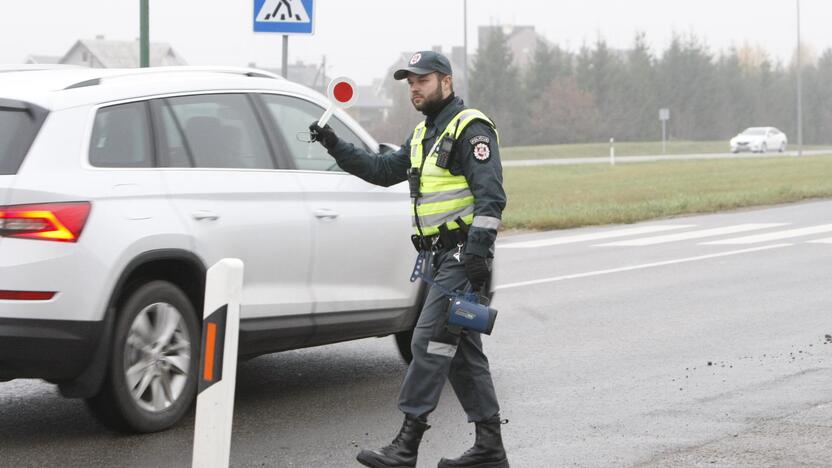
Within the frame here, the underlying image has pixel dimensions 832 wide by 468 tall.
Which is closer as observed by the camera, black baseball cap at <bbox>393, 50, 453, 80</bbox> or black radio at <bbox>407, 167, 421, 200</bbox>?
black baseball cap at <bbox>393, 50, 453, 80</bbox>

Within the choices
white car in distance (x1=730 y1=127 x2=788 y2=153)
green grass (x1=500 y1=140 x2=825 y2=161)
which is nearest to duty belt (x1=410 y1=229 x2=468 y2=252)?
green grass (x1=500 y1=140 x2=825 y2=161)

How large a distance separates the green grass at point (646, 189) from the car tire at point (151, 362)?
1312 centimetres

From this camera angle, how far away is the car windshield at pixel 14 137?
597cm

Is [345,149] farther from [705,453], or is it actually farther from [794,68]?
[794,68]

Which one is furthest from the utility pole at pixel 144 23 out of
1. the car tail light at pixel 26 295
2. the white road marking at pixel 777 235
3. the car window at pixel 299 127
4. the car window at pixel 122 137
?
the car tail light at pixel 26 295

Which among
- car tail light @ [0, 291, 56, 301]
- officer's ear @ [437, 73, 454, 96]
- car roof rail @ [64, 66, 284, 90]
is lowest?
car tail light @ [0, 291, 56, 301]

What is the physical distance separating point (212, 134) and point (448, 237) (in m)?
1.75

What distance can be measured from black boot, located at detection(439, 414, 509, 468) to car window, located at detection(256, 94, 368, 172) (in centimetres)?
204

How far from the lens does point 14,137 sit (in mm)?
6066

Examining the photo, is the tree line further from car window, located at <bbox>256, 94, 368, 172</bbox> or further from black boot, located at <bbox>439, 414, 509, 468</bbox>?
black boot, located at <bbox>439, 414, 509, 468</bbox>

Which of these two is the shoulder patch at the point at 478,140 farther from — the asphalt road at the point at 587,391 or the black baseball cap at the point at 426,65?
the asphalt road at the point at 587,391

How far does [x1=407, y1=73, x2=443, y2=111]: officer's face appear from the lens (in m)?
5.68

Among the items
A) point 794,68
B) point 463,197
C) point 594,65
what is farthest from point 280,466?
point 794,68

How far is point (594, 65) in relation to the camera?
313ft
